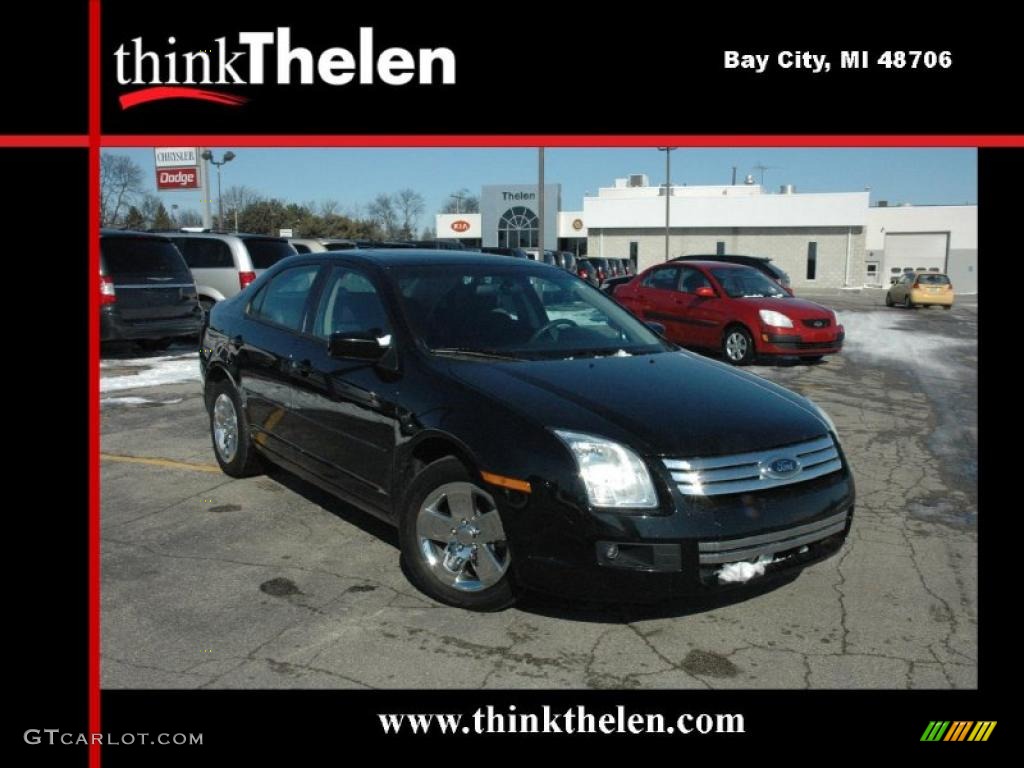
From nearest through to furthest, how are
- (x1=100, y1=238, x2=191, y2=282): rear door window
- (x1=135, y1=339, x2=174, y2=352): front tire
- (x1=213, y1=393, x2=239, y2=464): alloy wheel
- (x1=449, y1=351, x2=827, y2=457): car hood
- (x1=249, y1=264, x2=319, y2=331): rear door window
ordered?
1. (x1=449, y1=351, x2=827, y2=457): car hood
2. (x1=249, y1=264, x2=319, y2=331): rear door window
3. (x1=213, y1=393, x2=239, y2=464): alloy wheel
4. (x1=100, y1=238, x2=191, y2=282): rear door window
5. (x1=135, y1=339, x2=174, y2=352): front tire

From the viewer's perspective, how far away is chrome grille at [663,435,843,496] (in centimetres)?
348

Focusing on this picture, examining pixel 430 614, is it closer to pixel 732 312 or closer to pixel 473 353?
pixel 473 353

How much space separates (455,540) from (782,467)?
142cm

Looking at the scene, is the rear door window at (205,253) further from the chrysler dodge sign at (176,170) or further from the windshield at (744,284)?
the chrysler dodge sign at (176,170)

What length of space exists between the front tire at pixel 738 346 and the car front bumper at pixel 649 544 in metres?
9.05

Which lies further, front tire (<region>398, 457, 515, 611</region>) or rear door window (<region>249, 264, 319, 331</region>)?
rear door window (<region>249, 264, 319, 331</region>)

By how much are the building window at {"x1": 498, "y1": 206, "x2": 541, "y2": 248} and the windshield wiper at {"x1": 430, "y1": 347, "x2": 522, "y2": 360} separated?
51.1 metres

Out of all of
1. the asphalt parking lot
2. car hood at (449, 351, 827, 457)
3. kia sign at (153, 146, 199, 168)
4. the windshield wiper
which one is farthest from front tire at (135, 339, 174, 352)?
kia sign at (153, 146, 199, 168)

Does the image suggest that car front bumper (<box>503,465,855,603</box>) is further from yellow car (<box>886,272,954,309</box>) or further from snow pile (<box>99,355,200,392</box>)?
yellow car (<box>886,272,954,309</box>)

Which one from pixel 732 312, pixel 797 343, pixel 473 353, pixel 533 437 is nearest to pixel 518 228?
pixel 732 312

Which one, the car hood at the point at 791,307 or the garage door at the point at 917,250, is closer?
the car hood at the point at 791,307

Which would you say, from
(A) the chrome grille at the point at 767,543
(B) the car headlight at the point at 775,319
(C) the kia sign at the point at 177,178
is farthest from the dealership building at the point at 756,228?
(A) the chrome grille at the point at 767,543

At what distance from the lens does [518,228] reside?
5522 centimetres

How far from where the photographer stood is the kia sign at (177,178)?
32.0 m
